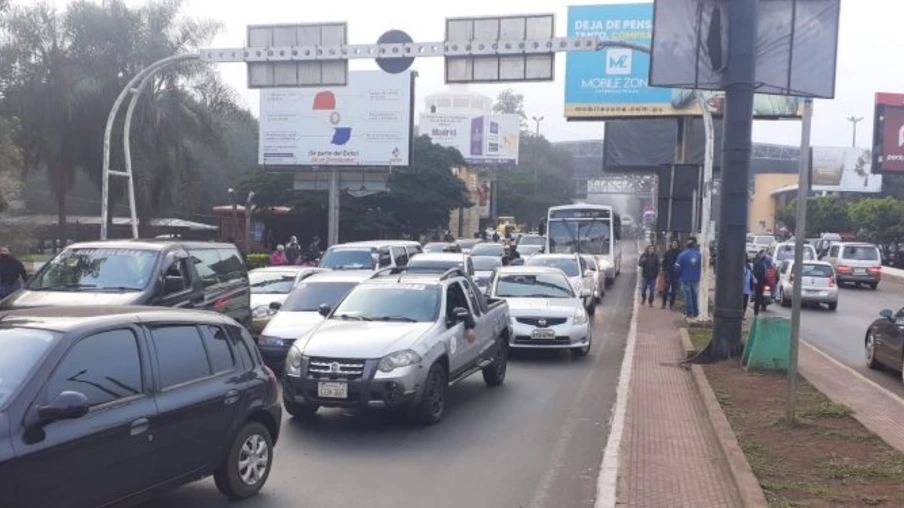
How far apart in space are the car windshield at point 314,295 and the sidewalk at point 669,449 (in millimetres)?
4706

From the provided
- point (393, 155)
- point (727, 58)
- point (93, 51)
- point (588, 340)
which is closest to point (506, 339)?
point (588, 340)

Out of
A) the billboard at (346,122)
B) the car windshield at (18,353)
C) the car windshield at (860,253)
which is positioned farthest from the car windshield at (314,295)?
the billboard at (346,122)

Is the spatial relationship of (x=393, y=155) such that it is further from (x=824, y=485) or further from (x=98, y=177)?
(x=824, y=485)

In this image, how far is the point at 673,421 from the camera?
10.3 metres

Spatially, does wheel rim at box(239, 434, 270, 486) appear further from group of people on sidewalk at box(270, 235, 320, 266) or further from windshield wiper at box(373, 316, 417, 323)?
group of people on sidewalk at box(270, 235, 320, 266)

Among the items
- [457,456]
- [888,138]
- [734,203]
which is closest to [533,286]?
[734,203]

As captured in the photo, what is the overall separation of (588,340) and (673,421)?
5462 millimetres

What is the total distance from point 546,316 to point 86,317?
33.4 ft

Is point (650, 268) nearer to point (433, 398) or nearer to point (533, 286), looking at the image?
point (533, 286)

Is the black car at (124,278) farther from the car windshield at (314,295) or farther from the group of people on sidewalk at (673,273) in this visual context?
the group of people on sidewalk at (673,273)

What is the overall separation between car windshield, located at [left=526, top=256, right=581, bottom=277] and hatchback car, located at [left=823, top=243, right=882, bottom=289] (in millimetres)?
19676

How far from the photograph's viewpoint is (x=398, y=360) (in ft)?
31.1

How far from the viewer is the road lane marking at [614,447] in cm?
729

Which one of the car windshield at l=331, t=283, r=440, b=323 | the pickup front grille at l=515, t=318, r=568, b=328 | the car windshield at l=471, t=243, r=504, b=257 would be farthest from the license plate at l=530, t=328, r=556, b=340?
the car windshield at l=471, t=243, r=504, b=257
